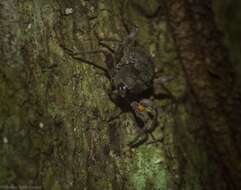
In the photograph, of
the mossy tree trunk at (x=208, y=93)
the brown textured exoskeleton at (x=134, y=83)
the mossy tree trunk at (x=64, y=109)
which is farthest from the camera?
the mossy tree trunk at (x=208, y=93)

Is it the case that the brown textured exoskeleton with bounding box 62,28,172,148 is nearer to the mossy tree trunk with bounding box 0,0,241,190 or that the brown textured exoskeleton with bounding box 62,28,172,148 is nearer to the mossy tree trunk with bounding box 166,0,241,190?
the mossy tree trunk with bounding box 0,0,241,190

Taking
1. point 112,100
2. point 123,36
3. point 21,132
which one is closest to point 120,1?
point 123,36

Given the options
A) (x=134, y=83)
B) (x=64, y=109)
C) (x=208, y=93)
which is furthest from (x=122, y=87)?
(x=208, y=93)

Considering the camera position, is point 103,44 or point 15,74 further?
point 103,44

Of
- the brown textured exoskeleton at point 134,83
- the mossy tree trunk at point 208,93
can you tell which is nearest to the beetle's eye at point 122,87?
the brown textured exoskeleton at point 134,83

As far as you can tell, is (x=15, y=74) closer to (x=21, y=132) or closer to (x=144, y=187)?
(x=21, y=132)

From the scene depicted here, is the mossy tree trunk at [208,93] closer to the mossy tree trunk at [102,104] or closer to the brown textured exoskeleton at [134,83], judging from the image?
the mossy tree trunk at [102,104]
